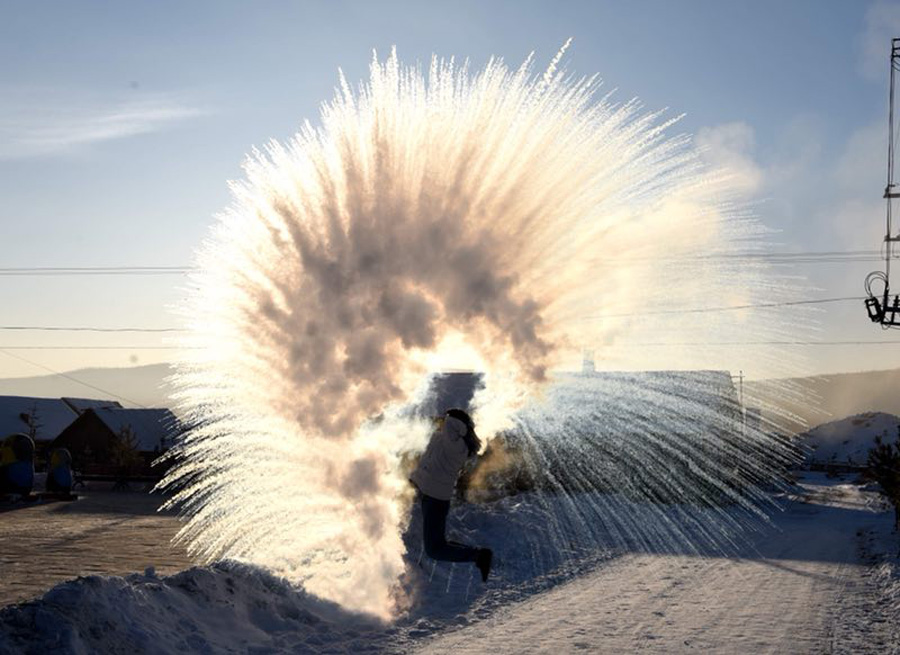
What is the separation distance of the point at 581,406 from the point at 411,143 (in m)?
29.2

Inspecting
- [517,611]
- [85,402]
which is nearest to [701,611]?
[517,611]

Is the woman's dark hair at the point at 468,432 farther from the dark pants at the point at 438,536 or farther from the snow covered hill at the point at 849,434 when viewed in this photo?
the snow covered hill at the point at 849,434

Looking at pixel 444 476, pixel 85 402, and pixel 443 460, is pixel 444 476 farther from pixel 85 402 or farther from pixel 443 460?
pixel 85 402

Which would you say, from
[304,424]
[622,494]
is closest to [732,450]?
[622,494]

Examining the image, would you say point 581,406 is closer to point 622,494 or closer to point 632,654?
point 622,494

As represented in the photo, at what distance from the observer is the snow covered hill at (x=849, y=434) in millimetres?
98562

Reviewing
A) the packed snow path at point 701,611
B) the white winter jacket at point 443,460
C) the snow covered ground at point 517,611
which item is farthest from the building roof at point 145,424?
the white winter jacket at point 443,460

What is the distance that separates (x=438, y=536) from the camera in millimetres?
10906

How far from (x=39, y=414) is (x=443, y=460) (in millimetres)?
94173

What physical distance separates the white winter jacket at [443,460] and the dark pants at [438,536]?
0.40ft

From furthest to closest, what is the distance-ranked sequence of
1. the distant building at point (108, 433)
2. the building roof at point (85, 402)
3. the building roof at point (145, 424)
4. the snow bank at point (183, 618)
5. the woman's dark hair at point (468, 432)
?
the building roof at point (85, 402) → the building roof at point (145, 424) → the distant building at point (108, 433) → the woman's dark hair at point (468, 432) → the snow bank at point (183, 618)

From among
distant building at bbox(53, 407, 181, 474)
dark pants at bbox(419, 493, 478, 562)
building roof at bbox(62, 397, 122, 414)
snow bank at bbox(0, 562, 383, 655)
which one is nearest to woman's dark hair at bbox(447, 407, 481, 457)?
dark pants at bbox(419, 493, 478, 562)

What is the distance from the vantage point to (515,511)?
22578 millimetres

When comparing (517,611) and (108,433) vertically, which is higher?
(108,433)
